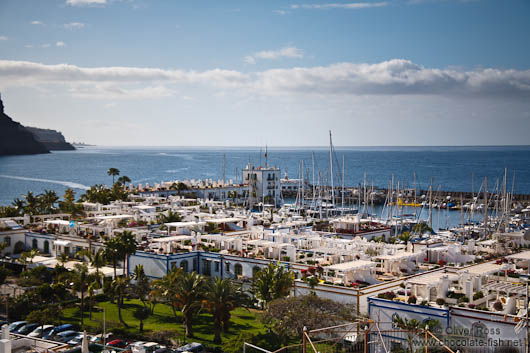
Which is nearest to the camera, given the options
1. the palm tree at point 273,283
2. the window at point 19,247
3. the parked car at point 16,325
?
the parked car at point 16,325

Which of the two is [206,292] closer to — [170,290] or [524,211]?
[170,290]

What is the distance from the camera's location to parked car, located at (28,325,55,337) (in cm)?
3175

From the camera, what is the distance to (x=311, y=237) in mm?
45312

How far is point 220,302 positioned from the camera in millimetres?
32250

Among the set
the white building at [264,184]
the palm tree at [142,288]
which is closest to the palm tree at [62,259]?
the palm tree at [142,288]

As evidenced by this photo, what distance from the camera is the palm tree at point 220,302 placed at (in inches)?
1270

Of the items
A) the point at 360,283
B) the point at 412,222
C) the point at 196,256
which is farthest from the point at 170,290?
the point at 412,222

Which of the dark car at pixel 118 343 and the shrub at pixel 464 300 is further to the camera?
the dark car at pixel 118 343

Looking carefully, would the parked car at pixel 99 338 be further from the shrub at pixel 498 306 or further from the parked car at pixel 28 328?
the shrub at pixel 498 306

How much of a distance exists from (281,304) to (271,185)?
2546 inches

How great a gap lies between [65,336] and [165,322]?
6.24m

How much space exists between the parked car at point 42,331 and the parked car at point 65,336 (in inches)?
30.4

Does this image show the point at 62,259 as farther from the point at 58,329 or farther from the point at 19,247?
the point at 58,329

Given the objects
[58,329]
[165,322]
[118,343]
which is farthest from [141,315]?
[58,329]
